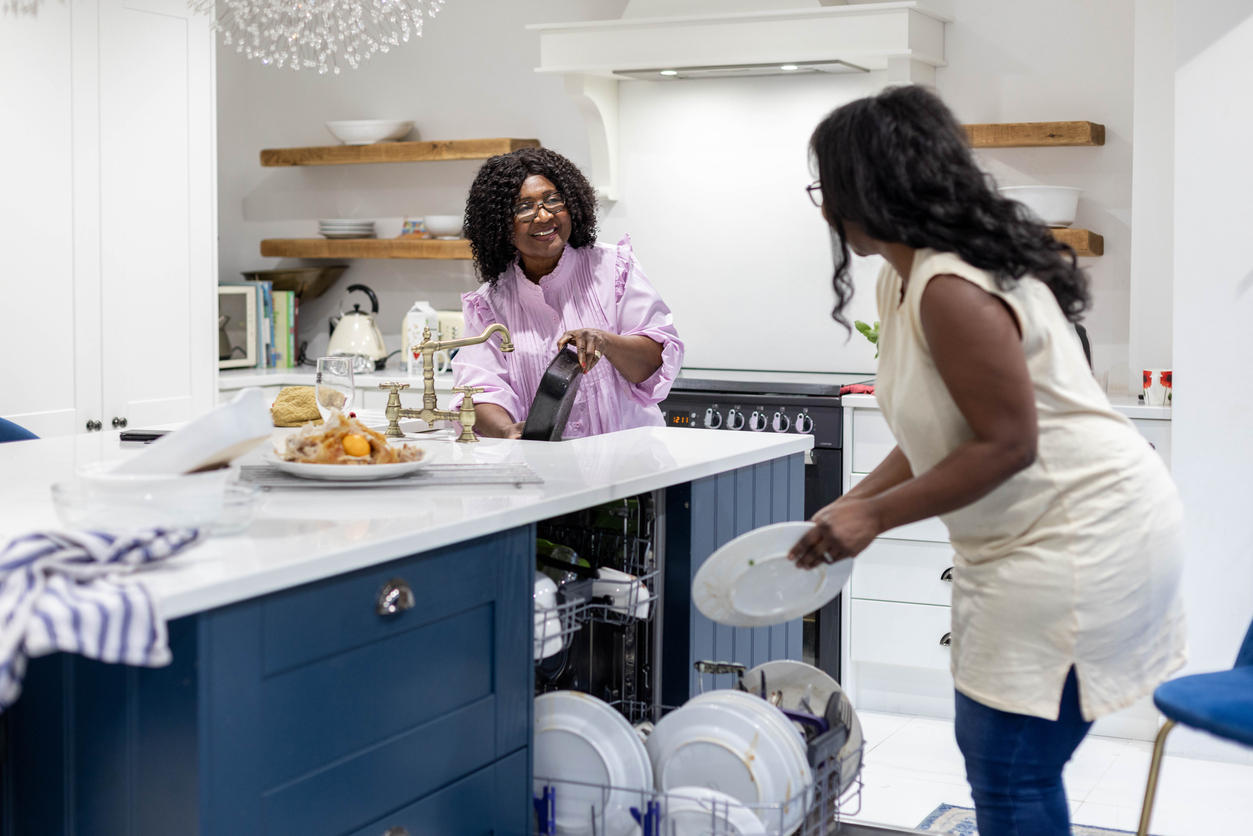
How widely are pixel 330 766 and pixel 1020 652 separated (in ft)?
2.51

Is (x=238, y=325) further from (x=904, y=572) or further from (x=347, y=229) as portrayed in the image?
(x=904, y=572)

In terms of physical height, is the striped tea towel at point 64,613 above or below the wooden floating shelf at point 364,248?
below

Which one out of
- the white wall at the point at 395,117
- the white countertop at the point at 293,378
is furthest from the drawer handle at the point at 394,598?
the white wall at the point at 395,117

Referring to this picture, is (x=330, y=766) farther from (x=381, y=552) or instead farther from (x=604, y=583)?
(x=604, y=583)

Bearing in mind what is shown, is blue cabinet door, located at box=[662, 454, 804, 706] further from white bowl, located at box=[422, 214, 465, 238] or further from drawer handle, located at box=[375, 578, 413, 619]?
white bowl, located at box=[422, 214, 465, 238]

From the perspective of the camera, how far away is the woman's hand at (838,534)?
138cm

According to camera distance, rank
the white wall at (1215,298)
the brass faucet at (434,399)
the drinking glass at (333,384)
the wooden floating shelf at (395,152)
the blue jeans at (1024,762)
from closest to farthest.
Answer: the blue jeans at (1024,762) < the drinking glass at (333,384) < the brass faucet at (434,399) < the white wall at (1215,298) < the wooden floating shelf at (395,152)

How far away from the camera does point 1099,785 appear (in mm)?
3068

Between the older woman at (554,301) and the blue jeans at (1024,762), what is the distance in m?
1.30

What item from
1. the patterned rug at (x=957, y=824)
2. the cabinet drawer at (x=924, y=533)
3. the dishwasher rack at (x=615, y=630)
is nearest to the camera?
the dishwasher rack at (x=615, y=630)

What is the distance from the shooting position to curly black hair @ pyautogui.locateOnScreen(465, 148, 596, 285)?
2643 millimetres

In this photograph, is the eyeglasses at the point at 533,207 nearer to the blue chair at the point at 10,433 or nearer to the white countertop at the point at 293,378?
the blue chair at the point at 10,433


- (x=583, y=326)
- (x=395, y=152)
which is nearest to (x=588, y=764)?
(x=583, y=326)

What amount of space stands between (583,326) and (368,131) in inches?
87.9
